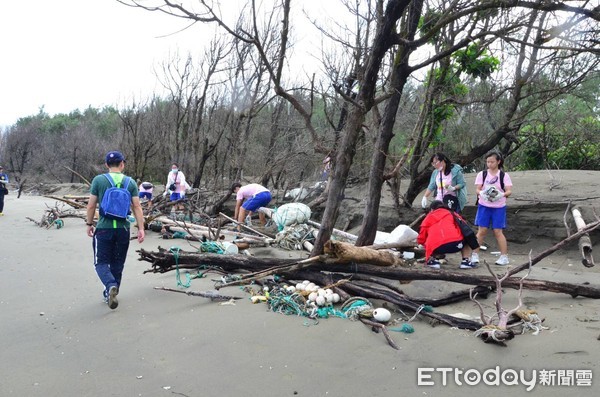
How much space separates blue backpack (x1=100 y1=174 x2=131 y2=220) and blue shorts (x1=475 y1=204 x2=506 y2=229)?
4.88 metres

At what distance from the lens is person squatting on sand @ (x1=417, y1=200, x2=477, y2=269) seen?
20.2 feet

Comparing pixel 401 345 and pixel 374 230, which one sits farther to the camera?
pixel 374 230

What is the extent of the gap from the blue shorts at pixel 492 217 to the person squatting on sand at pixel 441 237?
1.87 ft

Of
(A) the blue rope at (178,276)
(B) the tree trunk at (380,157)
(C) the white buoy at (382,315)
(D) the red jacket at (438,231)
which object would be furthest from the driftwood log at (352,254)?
(A) the blue rope at (178,276)

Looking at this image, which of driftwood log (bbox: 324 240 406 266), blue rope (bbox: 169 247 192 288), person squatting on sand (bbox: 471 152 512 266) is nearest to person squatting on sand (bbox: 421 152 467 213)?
person squatting on sand (bbox: 471 152 512 266)

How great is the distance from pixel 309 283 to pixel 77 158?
36.9m

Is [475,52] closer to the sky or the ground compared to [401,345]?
closer to the sky

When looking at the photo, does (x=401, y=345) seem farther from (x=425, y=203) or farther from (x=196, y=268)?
(x=425, y=203)

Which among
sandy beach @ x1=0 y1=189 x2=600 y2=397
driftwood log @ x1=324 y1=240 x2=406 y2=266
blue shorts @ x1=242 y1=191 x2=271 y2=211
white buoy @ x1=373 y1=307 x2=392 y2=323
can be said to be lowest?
sandy beach @ x1=0 y1=189 x2=600 y2=397

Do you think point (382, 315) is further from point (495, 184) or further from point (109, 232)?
point (495, 184)

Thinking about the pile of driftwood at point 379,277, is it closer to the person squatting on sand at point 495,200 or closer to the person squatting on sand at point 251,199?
the person squatting on sand at point 495,200

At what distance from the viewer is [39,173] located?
41062 mm

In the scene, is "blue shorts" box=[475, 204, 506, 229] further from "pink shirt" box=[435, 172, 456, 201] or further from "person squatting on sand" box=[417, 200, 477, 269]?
"pink shirt" box=[435, 172, 456, 201]

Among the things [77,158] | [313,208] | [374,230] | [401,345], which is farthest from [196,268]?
[77,158]
